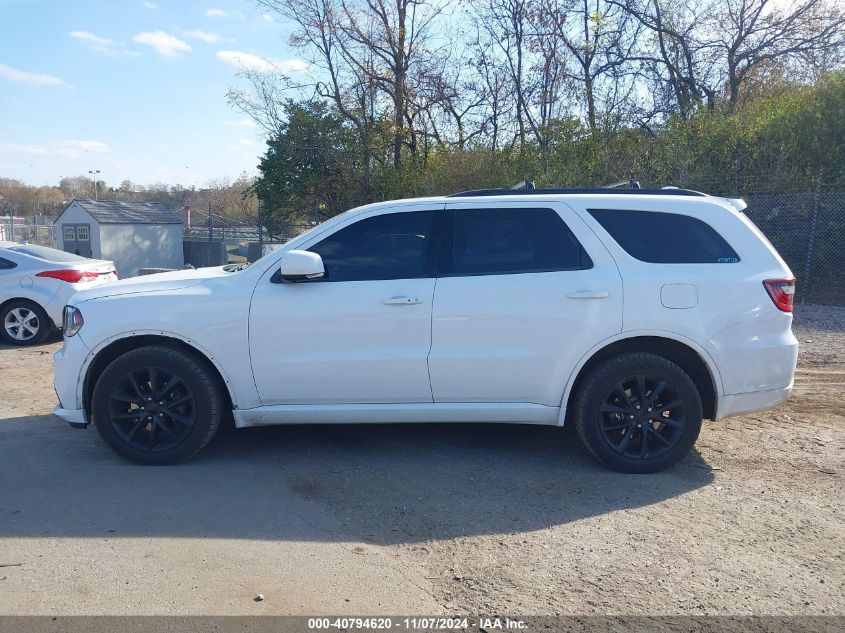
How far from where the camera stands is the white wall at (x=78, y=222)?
22953 millimetres

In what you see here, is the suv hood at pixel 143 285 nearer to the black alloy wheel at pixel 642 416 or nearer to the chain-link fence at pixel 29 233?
the black alloy wheel at pixel 642 416

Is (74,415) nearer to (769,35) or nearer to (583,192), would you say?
(583,192)

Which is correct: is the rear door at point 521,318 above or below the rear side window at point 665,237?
below

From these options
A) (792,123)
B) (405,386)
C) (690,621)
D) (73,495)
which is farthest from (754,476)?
(792,123)

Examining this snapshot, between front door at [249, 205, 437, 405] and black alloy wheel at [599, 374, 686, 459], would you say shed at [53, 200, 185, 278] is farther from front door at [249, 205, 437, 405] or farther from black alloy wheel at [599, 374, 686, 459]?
black alloy wheel at [599, 374, 686, 459]

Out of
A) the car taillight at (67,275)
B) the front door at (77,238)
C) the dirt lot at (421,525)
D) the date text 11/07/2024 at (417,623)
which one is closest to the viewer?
the date text 11/07/2024 at (417,623)

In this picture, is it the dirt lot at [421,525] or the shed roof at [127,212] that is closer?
the dirt lot at [421,525]

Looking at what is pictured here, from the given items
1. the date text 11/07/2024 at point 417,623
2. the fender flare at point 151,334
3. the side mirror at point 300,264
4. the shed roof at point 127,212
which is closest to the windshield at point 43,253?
the fender flare at point 151,334

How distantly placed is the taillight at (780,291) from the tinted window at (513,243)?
1.23 meters

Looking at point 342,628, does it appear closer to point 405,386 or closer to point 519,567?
point 519,567

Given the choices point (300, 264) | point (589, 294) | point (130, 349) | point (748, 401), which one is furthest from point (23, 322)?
point (748, 401)

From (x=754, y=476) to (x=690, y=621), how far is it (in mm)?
2015

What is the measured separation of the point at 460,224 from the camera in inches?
199

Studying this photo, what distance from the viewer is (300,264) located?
471 cm
